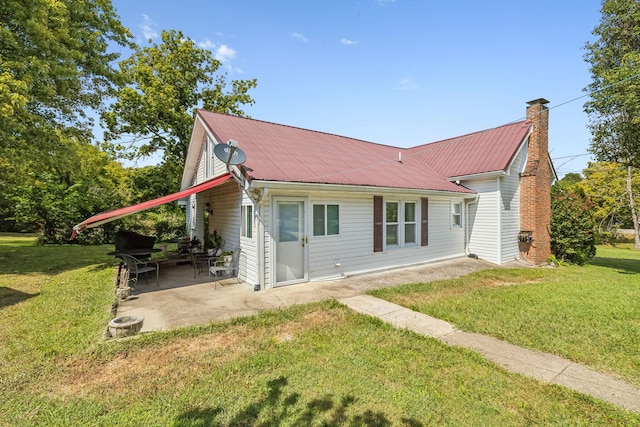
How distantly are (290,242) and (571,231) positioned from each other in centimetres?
1282

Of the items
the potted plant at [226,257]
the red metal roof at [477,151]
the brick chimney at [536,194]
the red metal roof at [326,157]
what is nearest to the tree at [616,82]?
the brick chimney at [536,194]

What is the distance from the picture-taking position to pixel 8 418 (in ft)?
10.0

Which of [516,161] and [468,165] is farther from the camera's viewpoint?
[468,165]

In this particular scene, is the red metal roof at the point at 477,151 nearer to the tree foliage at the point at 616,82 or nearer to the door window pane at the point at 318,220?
the tree foliage at the point at 616,82

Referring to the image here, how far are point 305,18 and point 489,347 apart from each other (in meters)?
12.4

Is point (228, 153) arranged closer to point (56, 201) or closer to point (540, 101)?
point (540, 101)

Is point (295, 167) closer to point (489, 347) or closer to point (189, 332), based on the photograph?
point (189, 332)

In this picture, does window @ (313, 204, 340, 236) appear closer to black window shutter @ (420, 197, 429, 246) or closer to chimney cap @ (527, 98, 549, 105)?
black window shutter @ (420, 197, 429, 246)

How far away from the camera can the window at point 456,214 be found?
42.4 ft

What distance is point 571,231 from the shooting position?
12953mm

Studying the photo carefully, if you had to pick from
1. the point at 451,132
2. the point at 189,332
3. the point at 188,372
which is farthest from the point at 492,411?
the point at 451,132

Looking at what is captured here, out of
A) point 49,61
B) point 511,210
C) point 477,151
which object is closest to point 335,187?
point 511,210

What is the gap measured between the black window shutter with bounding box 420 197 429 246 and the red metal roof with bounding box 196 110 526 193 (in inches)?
25.9

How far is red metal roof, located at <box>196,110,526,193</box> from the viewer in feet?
Answer: 29.4
